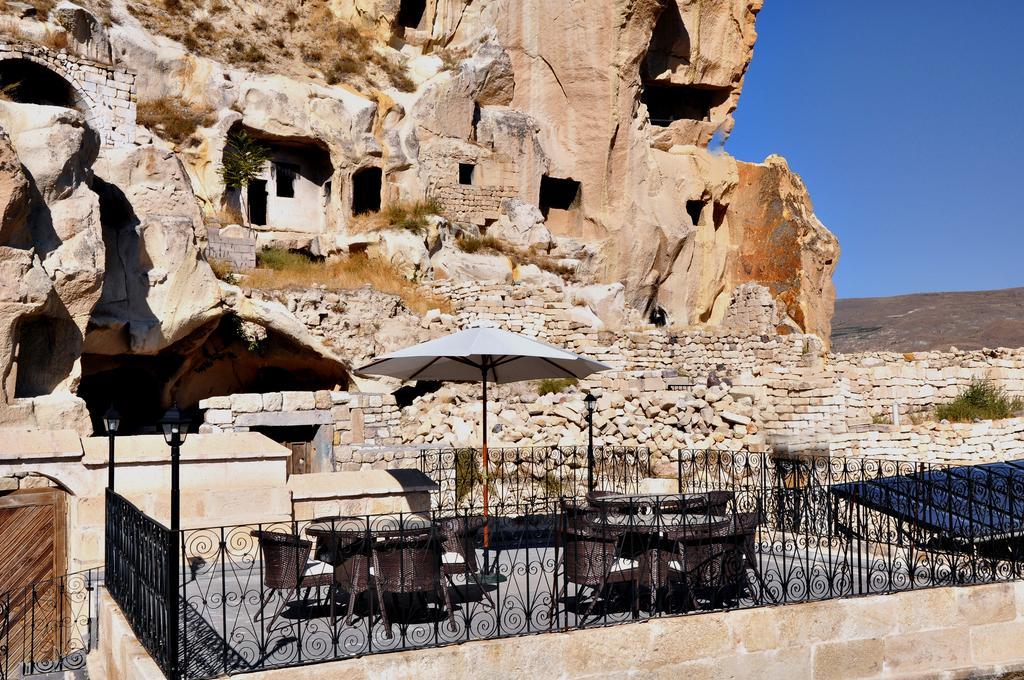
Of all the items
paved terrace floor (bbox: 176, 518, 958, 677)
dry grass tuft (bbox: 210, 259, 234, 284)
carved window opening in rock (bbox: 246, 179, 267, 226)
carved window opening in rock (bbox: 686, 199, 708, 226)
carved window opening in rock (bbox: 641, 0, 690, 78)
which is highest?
carved window opening in rock (bbox: 641, 0, 690, 78)

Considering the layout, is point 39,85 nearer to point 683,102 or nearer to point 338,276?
point 338,276

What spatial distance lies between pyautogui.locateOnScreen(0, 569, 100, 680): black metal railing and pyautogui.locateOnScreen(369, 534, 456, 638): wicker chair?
3.62 meters

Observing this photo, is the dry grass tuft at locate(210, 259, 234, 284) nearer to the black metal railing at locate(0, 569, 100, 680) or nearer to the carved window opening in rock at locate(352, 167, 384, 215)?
the carved window opening in rock at locate(352, 167, 384, 215)

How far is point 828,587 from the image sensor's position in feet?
23.5

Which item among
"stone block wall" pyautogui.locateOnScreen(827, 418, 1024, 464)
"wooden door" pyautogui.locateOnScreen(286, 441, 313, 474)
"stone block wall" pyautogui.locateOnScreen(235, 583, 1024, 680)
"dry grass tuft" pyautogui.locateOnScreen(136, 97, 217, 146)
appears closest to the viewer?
"stone block wall" pyautogui.locateOnScreen(235, 583, 1024, 680)

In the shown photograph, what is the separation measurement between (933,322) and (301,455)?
40513 mm

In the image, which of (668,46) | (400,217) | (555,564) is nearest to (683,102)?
(668,46)

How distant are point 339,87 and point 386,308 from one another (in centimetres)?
962

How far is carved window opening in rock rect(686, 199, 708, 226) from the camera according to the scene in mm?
30688

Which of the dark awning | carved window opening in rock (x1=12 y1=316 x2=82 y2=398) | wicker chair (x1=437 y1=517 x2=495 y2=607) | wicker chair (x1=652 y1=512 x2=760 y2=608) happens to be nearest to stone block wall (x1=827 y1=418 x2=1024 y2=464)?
the dark awning

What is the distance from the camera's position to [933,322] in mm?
47375

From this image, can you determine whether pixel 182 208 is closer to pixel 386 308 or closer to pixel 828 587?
A: pixel 386 308

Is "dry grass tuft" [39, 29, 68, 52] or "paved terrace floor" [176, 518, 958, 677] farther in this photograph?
"dry grass tuft" [39, 29, 68, 52]

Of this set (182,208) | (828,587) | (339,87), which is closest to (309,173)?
Result: (339,87)
